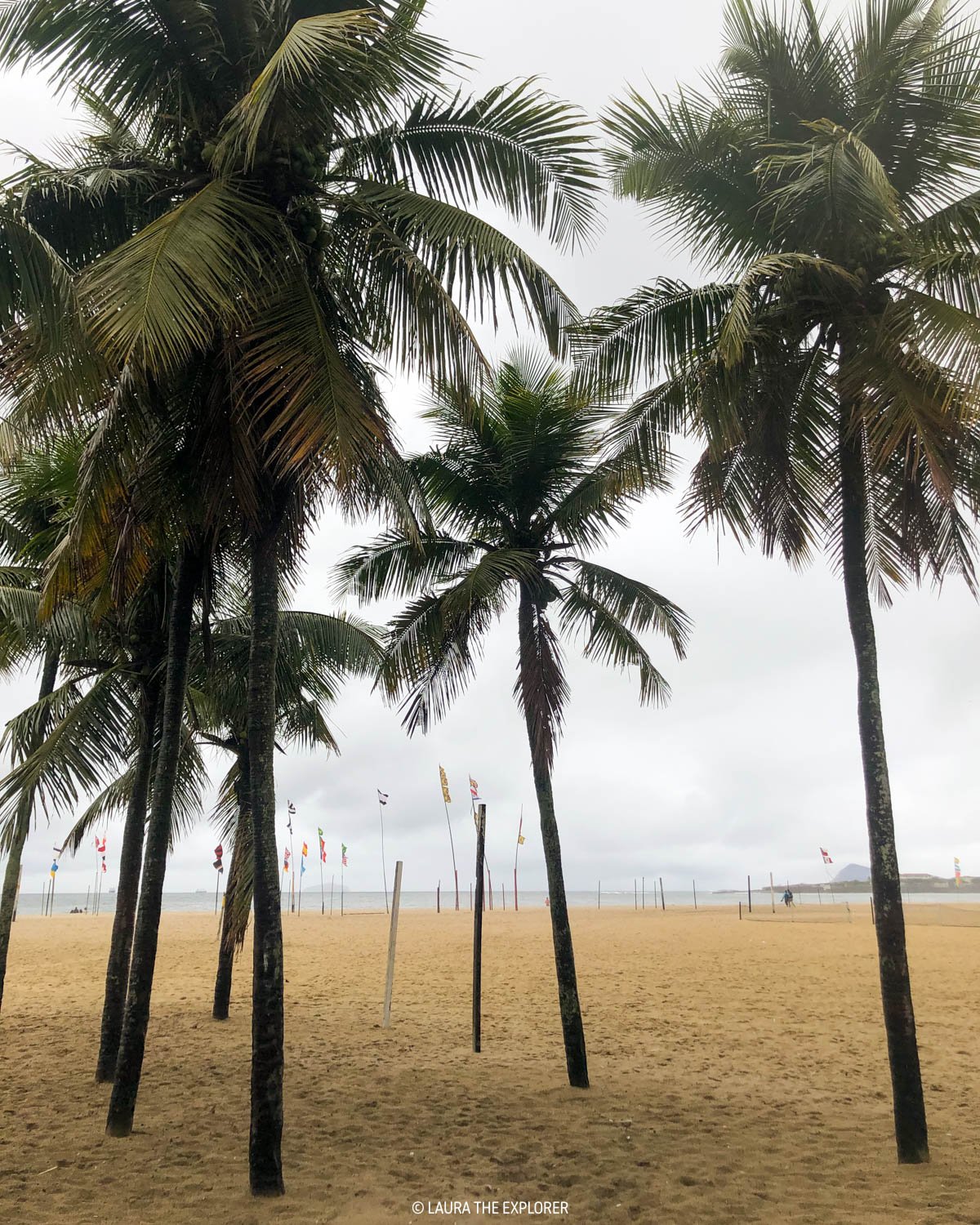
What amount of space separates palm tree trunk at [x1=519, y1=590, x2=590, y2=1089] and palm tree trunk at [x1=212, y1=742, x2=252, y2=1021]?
141 inches

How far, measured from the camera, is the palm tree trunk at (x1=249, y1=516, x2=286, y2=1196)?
6.21m

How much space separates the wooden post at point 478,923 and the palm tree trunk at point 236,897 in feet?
10.1

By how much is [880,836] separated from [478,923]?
6125 mm

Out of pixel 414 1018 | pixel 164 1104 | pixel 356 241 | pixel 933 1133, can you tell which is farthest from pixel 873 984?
pixel 356 241

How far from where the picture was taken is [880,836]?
281 inches

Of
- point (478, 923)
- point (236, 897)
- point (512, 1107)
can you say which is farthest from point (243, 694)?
point (512, 1107)

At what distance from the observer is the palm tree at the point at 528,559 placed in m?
10.0

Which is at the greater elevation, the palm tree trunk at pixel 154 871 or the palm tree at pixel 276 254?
the palm tree at pixel 276 254

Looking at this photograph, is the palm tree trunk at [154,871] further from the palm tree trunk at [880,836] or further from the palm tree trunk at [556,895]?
the palm tree trunk at [880,836]

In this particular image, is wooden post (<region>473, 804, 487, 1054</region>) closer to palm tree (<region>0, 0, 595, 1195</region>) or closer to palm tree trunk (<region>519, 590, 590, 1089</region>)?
palm tree trunk (<region>519, 590, 590, 1089</region>)

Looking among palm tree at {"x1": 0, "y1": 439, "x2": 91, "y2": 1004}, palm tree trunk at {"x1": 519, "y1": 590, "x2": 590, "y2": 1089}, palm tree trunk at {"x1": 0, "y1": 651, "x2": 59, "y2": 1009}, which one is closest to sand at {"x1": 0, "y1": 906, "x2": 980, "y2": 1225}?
palm tree trunk at {"x1": 519, "y1": 590, "x2": 590, "y2": 1089}

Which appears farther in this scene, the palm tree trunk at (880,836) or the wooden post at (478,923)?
the wooden post at (478,923)

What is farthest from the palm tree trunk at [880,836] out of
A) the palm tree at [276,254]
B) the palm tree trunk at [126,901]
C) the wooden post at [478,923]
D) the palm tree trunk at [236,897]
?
the palm tree trunk at [126,901]

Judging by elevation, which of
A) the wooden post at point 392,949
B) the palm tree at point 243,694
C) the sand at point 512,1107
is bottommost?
the sand at point 512,1107
